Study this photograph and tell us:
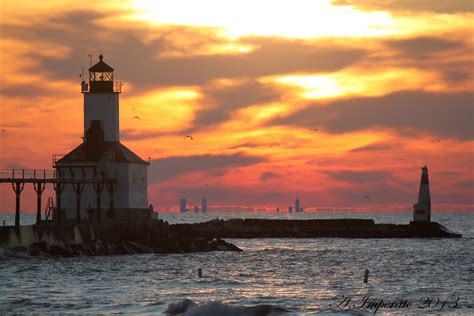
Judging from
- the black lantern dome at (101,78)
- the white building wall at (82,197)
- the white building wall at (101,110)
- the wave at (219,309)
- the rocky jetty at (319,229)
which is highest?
the black lantern dome at (101,78)

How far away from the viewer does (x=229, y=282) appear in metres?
49.0

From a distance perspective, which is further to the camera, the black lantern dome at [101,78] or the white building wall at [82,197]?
the black lantern dome at [101,78]

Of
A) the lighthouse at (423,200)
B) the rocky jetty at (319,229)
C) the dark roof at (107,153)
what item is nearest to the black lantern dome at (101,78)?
the dark roof at (107,153)

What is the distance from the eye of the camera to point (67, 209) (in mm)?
69875

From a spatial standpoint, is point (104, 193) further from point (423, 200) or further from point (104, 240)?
point (423, 200)

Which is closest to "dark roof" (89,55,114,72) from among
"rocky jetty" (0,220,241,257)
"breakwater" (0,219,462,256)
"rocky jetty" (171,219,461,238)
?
"breakwater" (0,219,462,256)

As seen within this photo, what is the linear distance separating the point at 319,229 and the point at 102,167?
142ft

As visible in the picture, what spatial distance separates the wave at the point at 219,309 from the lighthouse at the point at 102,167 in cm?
3205

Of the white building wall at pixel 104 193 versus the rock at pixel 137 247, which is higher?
the white building wall at pixel 104 193

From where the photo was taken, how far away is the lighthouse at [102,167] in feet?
228

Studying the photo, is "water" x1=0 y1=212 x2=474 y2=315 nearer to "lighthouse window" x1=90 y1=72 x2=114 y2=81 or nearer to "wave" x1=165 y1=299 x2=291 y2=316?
"wave" x1=165 y1=299 x2=291 y2=316

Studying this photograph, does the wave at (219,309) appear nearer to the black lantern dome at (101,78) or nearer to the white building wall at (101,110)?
the white building wall at (101,110)

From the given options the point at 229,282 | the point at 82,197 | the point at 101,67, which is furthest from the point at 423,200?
the point at 229,282

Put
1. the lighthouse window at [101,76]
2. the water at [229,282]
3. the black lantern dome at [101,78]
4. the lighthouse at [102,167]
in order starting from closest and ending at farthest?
the water at [229,282] < the lighthouse at [102,167] < the black lantern dome at [101,78] < the lighthouse window at [101,76]
